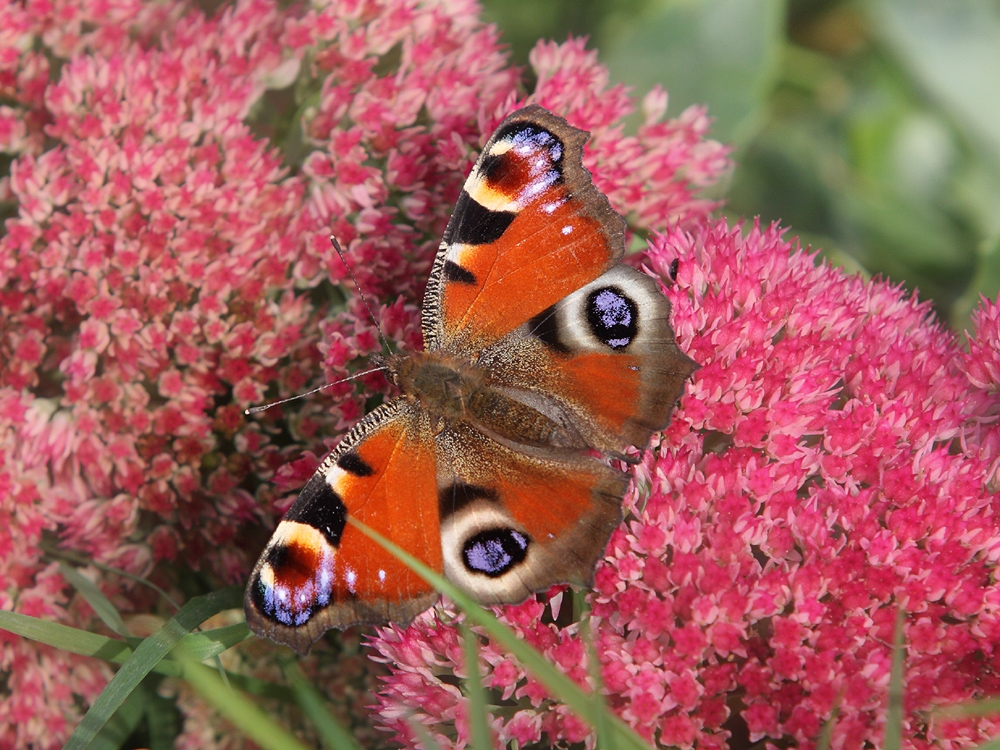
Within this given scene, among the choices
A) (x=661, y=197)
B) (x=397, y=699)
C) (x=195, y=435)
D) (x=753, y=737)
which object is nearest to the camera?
(x=753, y=737)

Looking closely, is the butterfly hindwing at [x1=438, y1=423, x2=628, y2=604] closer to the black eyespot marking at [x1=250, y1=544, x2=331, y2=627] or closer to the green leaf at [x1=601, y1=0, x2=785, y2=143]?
the black eyespot marking at [x1=250, y1=544, x2=331, y2=627]

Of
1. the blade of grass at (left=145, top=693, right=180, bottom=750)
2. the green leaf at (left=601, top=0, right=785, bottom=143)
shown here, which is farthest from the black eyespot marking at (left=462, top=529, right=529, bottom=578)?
the green leaf at (left=601, top=0, right=785, bottom=143)

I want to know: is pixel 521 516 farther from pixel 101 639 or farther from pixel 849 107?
pixel 849 107

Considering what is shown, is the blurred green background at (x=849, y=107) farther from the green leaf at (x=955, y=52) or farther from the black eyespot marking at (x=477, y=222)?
the black eyespot marking at (x=477, y=222)

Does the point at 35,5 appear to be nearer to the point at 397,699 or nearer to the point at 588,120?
the point at 588,120

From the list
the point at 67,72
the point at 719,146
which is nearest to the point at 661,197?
the point at 719,146

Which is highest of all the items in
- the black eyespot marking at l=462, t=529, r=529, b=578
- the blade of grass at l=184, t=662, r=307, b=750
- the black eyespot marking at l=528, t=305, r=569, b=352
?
the black eyespot marking at l=528, t=305, r=569, b=352

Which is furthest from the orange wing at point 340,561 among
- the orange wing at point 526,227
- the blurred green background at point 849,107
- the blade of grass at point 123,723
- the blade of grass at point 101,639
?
the blurred green background at point 849,107
